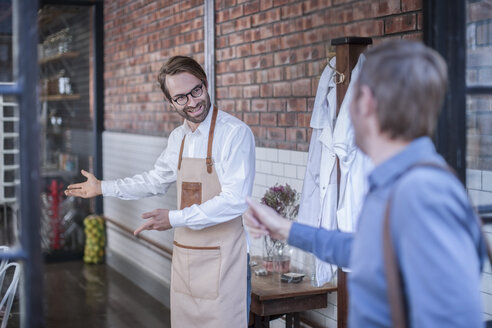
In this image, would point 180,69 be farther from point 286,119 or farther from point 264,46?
point 264,46

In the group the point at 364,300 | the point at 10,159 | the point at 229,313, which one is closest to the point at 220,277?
the point at 229,313

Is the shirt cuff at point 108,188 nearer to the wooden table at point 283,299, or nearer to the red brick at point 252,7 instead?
the wooden table at point 283,299

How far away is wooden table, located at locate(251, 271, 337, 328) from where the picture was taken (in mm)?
3494

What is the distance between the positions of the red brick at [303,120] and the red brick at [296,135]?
29mm

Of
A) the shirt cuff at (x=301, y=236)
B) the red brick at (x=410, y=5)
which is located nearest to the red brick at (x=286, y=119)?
the red brick at (x=410, y=5)

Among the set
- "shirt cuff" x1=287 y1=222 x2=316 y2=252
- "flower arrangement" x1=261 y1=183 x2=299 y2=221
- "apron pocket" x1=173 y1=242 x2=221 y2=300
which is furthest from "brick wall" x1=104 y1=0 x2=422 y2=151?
"shirt cuff" x1=287 y1=222 x2=316 y2=252

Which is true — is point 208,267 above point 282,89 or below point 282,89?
below

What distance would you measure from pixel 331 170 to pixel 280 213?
66 cm

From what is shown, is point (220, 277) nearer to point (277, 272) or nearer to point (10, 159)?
point (277, 272)

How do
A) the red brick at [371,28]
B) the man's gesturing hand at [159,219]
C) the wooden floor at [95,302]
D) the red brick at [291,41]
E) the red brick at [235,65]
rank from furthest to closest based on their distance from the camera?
the wooden floor at [95,302] → the red brick at [235,65] → the red brick at [291,41] → the red brick at [371,28] → the man's gesturing hand at [159,219]

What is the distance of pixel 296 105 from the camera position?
4.04 meters

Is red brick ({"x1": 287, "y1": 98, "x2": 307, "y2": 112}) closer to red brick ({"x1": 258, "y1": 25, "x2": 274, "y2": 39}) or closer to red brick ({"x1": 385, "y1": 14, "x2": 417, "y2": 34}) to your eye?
red brick ({"x1": 258, "y1": 25, "x2": 274, "y2": 39})

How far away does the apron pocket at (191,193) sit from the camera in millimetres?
3195

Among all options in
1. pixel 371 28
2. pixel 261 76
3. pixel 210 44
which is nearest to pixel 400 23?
pixel 371 28
